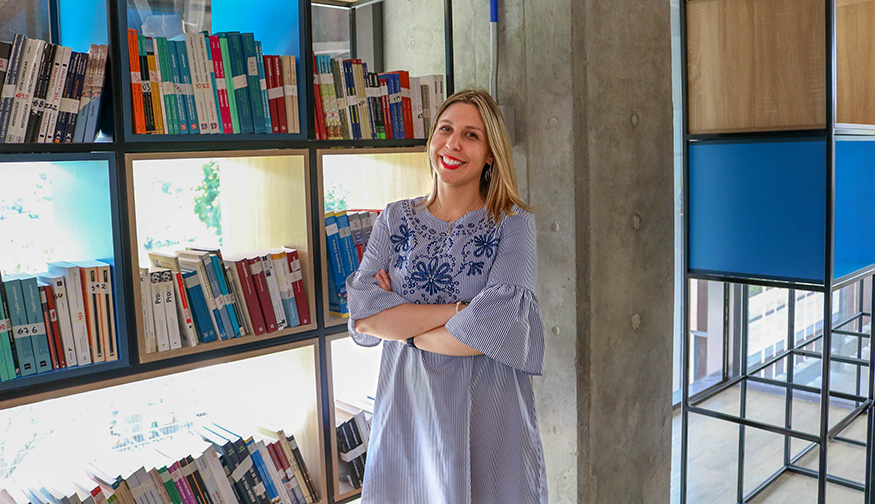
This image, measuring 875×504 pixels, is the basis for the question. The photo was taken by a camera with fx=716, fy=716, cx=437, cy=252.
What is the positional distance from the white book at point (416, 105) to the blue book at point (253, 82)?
0.65 meters

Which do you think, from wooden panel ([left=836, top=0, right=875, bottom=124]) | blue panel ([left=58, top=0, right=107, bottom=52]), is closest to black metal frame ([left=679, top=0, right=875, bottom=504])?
wooden panel ([left=836, top=0, right=875, bottom=124])

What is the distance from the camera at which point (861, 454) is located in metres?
4.22

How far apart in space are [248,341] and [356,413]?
577 millimetres

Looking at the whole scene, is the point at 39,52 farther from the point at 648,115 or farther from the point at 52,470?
the point at 648,115

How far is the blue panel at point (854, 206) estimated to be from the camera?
3.04 meters

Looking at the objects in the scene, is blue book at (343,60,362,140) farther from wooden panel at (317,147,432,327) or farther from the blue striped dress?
the blue striped dress

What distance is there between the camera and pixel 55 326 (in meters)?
1.90

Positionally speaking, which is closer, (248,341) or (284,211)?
(248,341)

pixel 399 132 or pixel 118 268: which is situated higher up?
pixel 399 132

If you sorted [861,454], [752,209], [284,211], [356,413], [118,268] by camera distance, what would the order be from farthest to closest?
1. [861,454]
2. [752,209]
3. [356,413]
4. [284,211]
5. [118,268]

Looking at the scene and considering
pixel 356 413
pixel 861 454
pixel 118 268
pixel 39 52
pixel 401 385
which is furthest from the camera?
pixel 861 454

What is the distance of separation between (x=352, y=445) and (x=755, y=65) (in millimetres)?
2218

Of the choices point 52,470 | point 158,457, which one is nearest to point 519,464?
point 158,457

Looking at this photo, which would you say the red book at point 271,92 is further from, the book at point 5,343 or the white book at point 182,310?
the book at point 5,343
